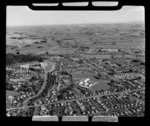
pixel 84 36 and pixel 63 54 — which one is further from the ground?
pixel 84 36

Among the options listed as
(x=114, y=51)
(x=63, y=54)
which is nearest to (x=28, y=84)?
(x=63, y=54)

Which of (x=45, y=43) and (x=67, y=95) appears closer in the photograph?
(x=67, y=95)

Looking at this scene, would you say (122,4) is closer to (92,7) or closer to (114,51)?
(92,7)

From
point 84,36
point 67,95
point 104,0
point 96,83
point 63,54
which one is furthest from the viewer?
point 84,36

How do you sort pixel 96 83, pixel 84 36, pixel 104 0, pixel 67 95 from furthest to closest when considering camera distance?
pixel 84 36 → pixel 96 83 → pixel 67 95 → pixel 104 0

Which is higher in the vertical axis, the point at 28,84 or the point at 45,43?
the point at 45,43
